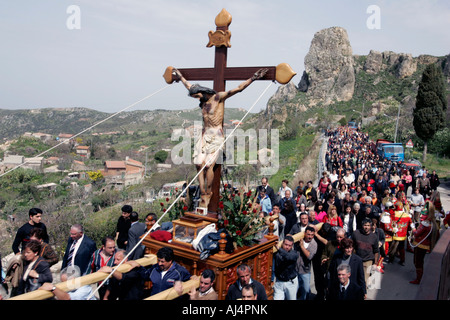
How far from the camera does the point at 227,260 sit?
484 centimetres

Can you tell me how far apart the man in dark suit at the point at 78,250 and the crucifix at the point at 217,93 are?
75.0 inches

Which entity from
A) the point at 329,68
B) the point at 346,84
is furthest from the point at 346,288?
the point at 329,68

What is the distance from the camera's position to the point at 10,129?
117125mm

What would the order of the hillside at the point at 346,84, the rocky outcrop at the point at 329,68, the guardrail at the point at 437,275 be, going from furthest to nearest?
the rocky outcrop at the point at 329,68
the hillside at the point at 346,84
the guardrail at the point at 437,275

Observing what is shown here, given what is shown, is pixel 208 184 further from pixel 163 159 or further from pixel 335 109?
pixel 335 109

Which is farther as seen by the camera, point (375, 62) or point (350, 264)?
point (375, 62)

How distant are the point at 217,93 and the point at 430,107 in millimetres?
36987

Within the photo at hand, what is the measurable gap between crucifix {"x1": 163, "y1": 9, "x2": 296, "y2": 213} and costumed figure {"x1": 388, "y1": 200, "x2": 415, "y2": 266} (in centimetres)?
480

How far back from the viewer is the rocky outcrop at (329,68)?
104812mm

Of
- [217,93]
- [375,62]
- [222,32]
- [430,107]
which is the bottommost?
[217,93]

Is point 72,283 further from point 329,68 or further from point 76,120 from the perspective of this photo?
point 76,120

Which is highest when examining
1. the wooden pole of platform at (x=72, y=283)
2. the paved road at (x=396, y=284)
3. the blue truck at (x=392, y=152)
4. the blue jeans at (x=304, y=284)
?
the blue truck at (x=392, y=152)

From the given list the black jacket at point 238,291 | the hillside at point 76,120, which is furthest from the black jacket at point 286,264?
the hillside at point 76,120

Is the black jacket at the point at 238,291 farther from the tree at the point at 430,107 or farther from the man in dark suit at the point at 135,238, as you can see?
the tree at the point at 430,107
